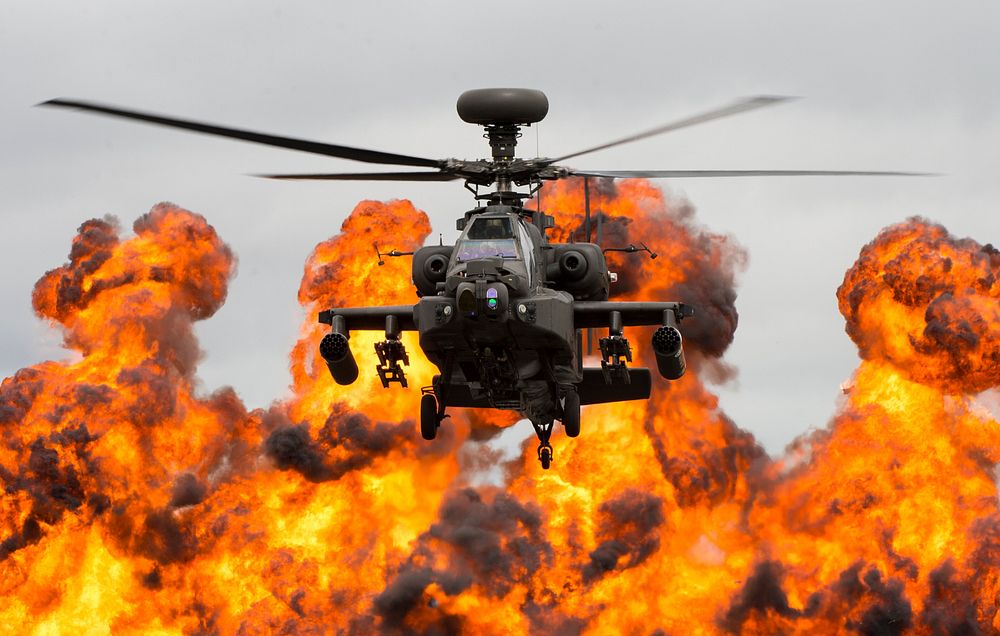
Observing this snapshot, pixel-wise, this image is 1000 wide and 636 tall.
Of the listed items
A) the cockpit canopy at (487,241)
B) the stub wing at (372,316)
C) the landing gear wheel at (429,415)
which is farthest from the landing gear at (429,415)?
the cockpit canopy at (487,241)

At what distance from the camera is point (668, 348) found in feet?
170

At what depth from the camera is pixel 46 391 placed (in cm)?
7362

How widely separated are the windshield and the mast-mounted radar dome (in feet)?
17.0

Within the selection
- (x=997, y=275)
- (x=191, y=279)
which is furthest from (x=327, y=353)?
(x=997, y=275)

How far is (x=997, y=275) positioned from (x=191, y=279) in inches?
1066

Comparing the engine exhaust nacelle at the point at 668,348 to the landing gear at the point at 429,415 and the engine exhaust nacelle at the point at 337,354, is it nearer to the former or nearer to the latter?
the landing gear at the point at 429,415

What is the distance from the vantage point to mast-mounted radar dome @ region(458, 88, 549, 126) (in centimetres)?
5500

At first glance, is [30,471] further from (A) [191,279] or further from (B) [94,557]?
(A) [191,279]

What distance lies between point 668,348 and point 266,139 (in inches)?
423

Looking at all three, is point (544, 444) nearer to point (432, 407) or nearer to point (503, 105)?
point (432, 407)

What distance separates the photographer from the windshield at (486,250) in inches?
1997

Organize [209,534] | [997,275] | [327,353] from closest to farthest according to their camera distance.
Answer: [327,353] < [997,275] < [209,534]

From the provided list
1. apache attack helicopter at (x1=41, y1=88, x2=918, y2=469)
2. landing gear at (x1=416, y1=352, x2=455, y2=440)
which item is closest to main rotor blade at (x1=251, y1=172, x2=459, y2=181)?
apache attack helicopter at (x1=41, y1=88, x2=918, y2=469)

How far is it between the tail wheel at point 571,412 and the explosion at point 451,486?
19689mm
